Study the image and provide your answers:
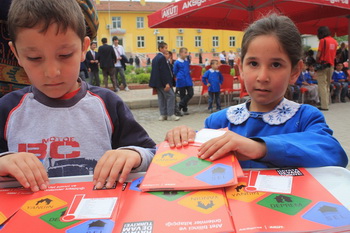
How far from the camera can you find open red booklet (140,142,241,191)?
707 millimetres

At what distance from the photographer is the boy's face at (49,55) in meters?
1.00

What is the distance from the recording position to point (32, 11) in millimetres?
1017

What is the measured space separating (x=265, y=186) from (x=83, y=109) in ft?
2.72

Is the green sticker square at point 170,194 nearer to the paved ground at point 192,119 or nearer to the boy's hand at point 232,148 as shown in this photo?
the boy's hand at point 232,148

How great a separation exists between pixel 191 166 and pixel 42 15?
0.75 metres

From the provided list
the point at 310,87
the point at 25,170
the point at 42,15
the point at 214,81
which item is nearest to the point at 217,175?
the point at 25,170

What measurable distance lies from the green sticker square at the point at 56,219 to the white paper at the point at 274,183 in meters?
0.45

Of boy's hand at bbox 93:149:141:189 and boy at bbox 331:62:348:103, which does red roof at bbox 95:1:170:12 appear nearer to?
boy at bbox 331:62:348:103

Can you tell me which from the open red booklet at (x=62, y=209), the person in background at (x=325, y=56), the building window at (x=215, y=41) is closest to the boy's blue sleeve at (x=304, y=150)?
the open red booklet at (x=62, y=209)

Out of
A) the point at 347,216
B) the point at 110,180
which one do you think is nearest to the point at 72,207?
the point at 110,180

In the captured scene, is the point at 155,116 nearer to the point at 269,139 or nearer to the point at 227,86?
the point at 227,86

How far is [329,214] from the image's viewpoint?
58 cm

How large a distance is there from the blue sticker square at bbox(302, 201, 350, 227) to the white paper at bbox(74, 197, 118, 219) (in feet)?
1.36

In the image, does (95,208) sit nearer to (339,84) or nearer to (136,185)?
(136,185)
